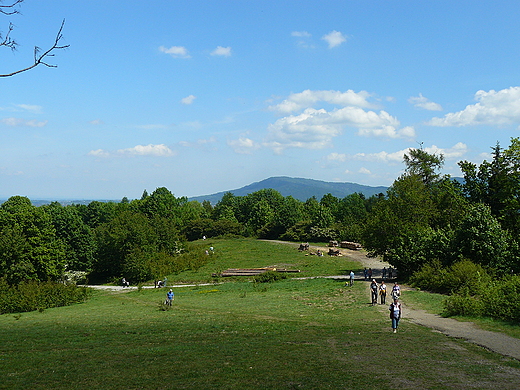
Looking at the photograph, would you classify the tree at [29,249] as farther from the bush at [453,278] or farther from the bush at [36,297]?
the bush at [453,278]

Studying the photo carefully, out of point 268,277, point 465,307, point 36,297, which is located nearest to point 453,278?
point 465,307

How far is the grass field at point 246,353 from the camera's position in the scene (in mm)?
14312

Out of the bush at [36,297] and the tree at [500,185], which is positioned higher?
the tree at [500,185]

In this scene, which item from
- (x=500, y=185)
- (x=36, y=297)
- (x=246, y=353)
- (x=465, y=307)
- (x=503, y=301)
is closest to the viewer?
(x=246, y=353)

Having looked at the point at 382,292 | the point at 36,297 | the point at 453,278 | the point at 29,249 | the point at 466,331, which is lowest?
the point at 36,297

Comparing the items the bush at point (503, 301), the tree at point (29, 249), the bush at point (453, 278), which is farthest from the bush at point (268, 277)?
the bush at point (503, 301)

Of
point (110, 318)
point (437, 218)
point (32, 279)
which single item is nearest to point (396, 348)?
point (110, 318)

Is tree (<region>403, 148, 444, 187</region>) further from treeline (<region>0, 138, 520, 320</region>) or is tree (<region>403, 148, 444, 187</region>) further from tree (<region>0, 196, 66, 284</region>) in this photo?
tree (<region>0, 196, 66, 284</region>)

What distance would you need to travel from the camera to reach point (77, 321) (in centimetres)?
2888

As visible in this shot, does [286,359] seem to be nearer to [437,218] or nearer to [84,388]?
[84,388]

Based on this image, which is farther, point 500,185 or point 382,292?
point 500,185

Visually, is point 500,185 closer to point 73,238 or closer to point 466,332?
point 466,332

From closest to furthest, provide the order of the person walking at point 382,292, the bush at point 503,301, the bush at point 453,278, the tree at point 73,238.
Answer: the bush at point 503,301
the person walking at point 382,292
the bush at point 453,278
the tree at point 73,238

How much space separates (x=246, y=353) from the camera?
1802cm
